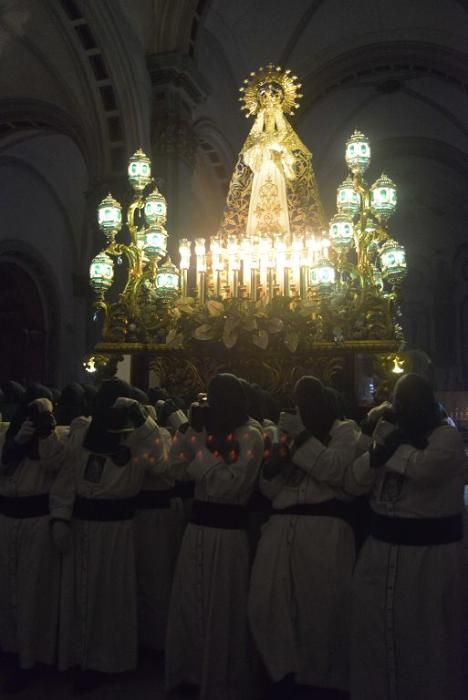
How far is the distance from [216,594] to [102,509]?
0.87m

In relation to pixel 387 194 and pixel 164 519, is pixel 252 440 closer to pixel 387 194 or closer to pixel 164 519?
pixel 164 519

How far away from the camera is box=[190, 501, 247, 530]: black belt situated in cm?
355

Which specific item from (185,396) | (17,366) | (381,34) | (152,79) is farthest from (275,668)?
(17,366)

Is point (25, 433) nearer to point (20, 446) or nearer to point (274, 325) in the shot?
point (20, 446)

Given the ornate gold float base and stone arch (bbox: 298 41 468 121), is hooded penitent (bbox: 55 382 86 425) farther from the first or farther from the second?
stone arch (bbox: 298 41 468 121)

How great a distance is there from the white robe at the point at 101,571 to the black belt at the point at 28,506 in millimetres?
189

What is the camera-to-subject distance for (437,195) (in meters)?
21.4

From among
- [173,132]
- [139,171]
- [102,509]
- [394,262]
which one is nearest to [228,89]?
[173,132]

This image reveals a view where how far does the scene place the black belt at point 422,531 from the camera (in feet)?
10.0

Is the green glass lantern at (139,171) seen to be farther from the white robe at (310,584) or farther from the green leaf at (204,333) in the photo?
the white robe at (310,584)

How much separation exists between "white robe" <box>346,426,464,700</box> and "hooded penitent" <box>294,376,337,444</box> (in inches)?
19.6

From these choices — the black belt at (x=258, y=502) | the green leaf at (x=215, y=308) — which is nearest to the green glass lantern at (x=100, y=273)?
the green leaf at (x=215, y=308)

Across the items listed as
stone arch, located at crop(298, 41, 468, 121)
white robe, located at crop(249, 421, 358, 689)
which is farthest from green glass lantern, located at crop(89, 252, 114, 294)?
stone arch, located at crop(298, 41, 468, 121)

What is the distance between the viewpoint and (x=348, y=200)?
643cm
